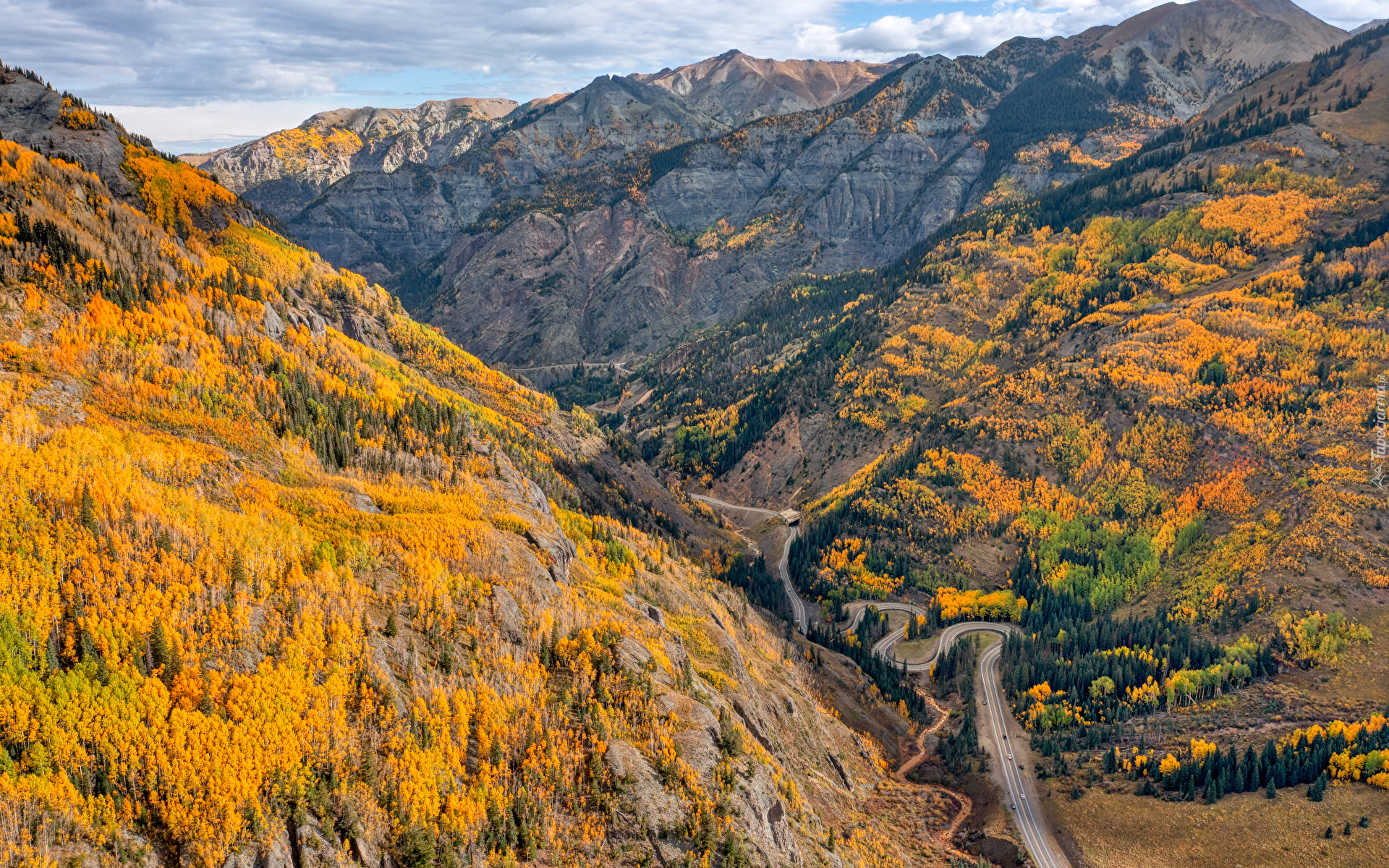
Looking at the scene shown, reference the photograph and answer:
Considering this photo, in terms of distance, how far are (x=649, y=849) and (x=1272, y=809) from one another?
87938mm

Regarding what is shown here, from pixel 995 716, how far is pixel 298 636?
125 metres

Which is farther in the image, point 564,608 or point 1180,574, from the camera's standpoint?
point 1180,574

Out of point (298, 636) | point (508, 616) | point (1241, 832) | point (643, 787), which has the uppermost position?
point (298, 636)

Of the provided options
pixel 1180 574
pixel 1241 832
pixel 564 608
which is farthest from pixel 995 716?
pixel 564 608

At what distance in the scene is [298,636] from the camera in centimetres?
4128

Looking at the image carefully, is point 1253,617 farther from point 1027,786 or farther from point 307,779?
point 307,779

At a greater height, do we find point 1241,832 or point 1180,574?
point 1180,574

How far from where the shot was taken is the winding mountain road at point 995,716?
101000 millimetres

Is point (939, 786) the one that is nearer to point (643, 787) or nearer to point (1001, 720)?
point (1001, 720)

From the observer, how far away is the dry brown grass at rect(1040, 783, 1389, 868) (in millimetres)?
86562

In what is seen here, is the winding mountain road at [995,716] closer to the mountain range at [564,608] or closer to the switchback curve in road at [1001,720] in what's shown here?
the switchback curve in road at [1001,720]

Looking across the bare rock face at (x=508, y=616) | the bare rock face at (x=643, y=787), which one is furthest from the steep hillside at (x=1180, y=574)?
the bare rock face at (x=508, y=616)

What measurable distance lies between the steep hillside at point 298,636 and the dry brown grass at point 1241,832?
1081 inches

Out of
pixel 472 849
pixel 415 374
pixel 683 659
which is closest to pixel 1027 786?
pixel 683 659
